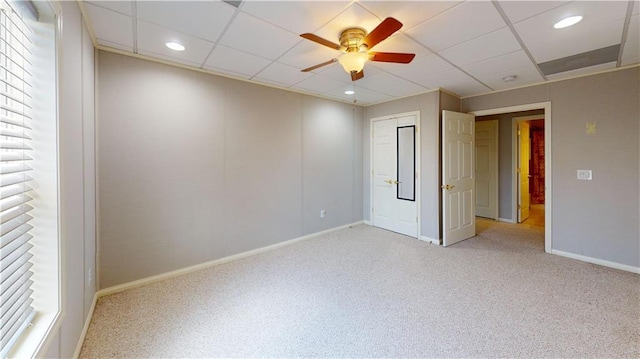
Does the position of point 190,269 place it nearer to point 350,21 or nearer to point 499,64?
point 350,21

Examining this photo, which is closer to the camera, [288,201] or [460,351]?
[460,351]

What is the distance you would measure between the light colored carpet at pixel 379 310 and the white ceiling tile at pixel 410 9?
2.47 metres

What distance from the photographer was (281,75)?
135 inches

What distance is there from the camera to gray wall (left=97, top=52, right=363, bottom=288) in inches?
105

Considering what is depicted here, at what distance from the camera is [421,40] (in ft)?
8.04

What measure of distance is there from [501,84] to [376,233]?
9.91 ft

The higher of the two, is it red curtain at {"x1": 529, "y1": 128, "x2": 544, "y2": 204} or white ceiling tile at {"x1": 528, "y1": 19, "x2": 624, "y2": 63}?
white ceiling tile at {"x1": 528, "y1": 19, "x2": 624, "y2": 63}

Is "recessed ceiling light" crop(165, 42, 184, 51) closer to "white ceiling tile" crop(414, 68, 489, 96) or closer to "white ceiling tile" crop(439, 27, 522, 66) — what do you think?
"white ceiling tile" crop(439, 27, 522, 66)

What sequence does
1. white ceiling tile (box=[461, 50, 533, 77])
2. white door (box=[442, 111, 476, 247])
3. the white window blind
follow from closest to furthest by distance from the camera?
the white window blind
white ceiling tile (box=[461, 50, 533, 77])
white door (box=[442, 111, 476, 247])

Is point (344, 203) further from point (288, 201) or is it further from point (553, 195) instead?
point (553, 195)

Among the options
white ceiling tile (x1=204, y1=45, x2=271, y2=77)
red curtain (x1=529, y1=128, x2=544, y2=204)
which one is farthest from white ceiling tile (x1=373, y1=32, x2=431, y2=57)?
red curtain (x1=529, y1=128, x2=544, y2=204)

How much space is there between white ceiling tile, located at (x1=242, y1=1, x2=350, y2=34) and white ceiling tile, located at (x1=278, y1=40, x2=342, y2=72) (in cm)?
33

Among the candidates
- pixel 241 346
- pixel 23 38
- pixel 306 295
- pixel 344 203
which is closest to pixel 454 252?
pixel 344 203

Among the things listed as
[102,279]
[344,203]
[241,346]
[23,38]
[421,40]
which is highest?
[421,40]
